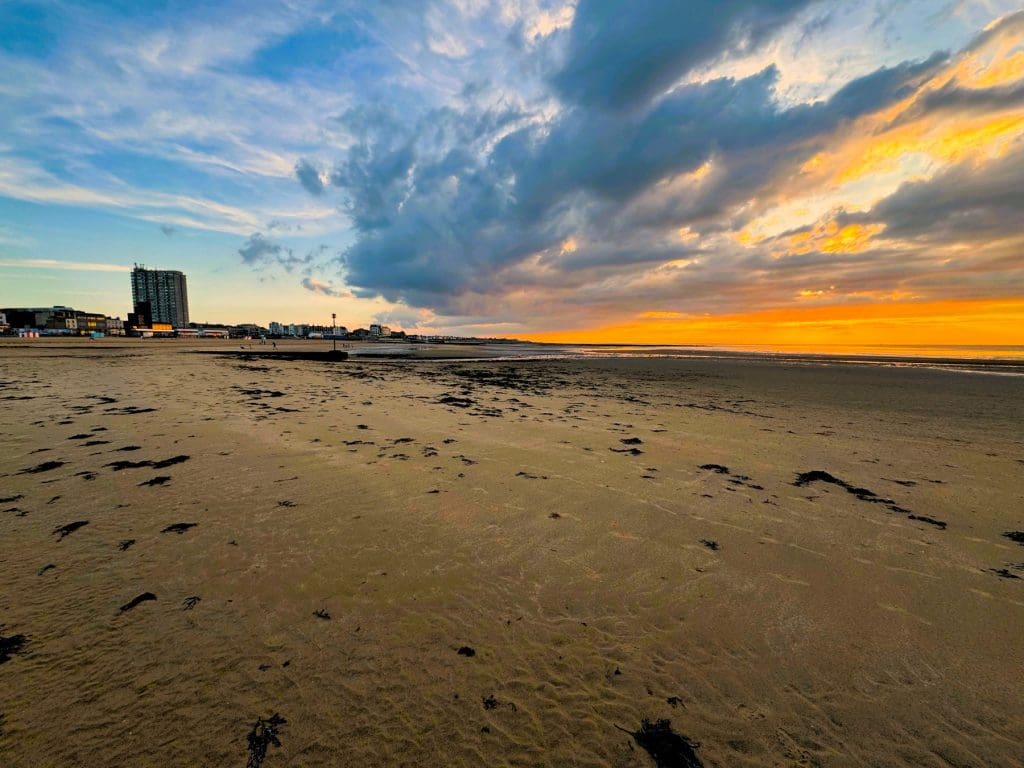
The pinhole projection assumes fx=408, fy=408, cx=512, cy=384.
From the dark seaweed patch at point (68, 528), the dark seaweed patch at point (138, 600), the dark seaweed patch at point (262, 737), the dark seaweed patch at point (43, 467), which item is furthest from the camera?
the dark seaweed patch at point (43, 467)

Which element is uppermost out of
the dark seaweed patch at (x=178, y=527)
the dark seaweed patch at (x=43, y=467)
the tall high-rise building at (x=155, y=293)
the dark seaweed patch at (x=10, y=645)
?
the tall high-rise building at (x=155, y=293)

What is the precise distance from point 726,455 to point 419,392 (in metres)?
13.2

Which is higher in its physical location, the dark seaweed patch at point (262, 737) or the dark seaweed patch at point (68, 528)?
the dark seaweed patch at point (68, 528)

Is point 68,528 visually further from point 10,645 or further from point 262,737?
point 262,737

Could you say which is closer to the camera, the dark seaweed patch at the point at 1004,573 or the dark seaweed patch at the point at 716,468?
the dark seaweed patch at the point at 1004,573

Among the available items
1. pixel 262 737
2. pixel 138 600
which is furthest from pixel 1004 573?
pixel 138 600

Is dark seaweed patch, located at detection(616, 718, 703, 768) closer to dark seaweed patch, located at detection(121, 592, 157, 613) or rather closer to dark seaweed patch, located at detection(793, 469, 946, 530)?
dark seaweed patch, located at detection(121, 592, 157, 613)

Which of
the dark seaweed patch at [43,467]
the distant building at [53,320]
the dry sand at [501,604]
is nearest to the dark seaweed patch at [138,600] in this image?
the dry sand at [501,604]

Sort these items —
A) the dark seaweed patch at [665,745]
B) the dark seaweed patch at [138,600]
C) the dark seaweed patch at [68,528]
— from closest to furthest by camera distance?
the dark seaweed patch at [665,745] < the dark seaweed patch at [138,600] < the dark seaweed patch at [68,528]

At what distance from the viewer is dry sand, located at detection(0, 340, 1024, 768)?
2822 millimetres

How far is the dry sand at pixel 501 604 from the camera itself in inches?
111

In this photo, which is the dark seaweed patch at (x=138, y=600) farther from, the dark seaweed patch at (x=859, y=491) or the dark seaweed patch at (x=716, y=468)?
the dark seaweed patch at (x=859, y=491)

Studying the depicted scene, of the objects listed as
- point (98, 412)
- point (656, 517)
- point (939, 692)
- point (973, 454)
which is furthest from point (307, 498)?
point (973, 454)

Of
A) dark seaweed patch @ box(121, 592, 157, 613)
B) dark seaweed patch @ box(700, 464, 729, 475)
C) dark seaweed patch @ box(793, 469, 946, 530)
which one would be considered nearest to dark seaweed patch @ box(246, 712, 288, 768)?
dark seaweed patch @ box(121, 592, 157, 613)
